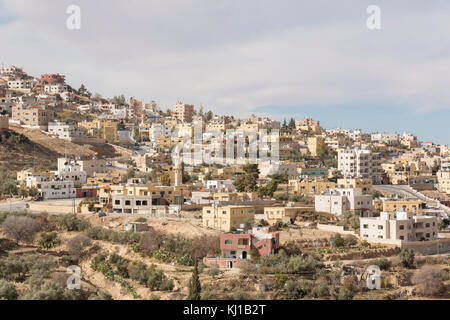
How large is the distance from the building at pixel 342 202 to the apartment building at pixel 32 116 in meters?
34.4

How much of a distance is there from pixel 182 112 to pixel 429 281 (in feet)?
217

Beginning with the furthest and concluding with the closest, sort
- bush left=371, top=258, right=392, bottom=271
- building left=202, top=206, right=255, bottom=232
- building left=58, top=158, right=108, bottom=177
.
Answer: building left=58, top=158, right=108, bottom=177, building left=202, top=206, right=255, bottom=232, bush left=371, top=258, right=392, bottom=271

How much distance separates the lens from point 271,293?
71.8 feet

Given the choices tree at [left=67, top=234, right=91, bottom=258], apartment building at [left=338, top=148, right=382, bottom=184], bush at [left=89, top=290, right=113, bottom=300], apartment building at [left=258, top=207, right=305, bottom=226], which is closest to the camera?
bush at [left=89, top=290, right=113, bottom=300]

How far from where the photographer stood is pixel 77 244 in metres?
27.7

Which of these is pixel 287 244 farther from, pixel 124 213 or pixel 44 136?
pixel 44 136

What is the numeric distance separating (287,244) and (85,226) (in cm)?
964

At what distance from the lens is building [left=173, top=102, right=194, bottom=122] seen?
87.1m

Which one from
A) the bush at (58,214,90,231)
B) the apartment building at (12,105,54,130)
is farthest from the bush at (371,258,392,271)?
the apartment building at (12,105,54,130)

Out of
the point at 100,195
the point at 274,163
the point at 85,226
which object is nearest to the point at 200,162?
the point at 274,163

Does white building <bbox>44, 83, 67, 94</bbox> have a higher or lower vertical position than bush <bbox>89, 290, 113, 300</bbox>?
higher

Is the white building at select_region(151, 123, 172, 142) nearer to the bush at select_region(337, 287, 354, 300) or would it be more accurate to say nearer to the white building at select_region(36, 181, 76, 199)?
the white building at select_region(36, 181, 76, 199)

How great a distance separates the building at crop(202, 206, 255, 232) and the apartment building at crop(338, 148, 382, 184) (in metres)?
20.6
